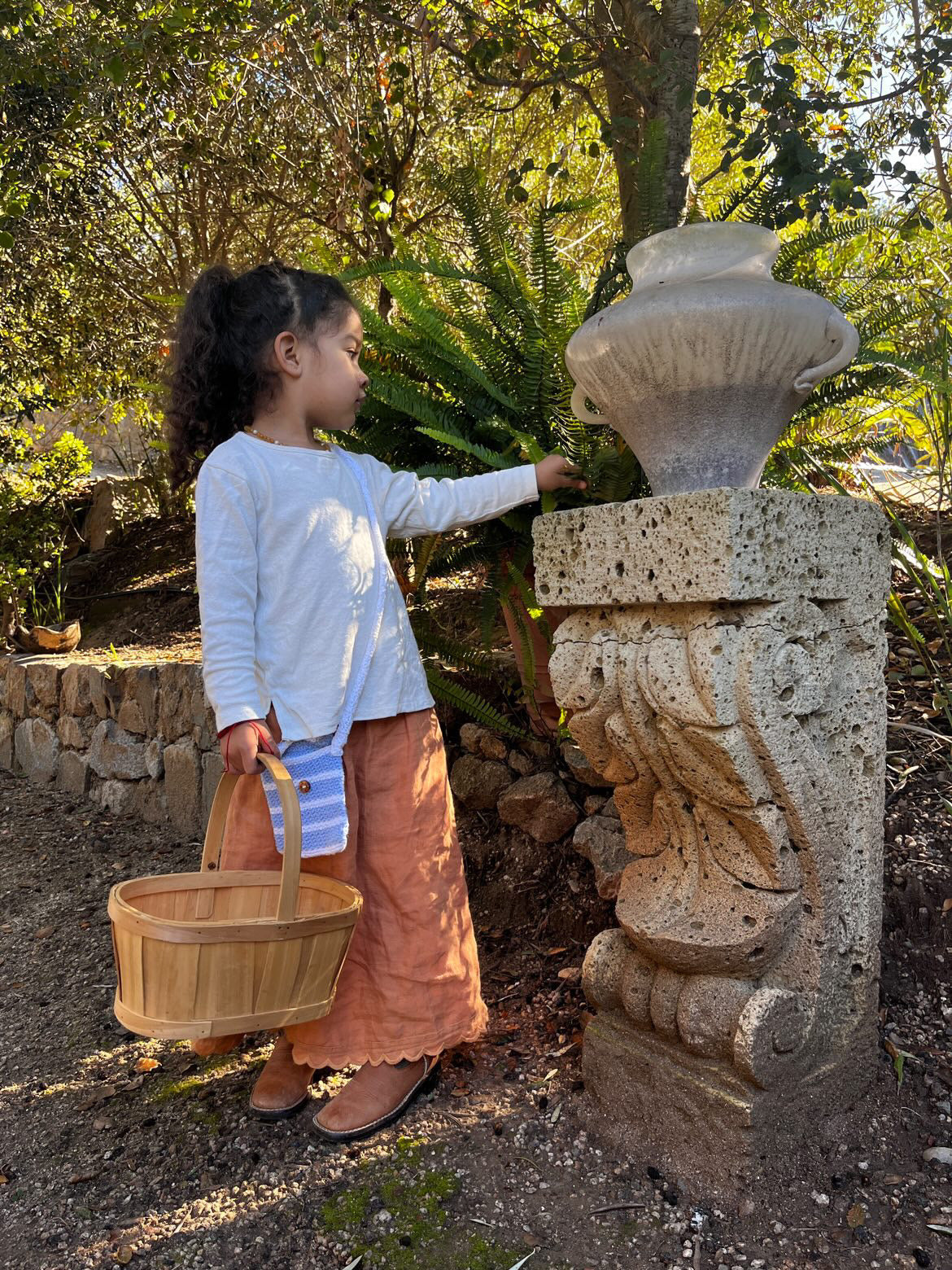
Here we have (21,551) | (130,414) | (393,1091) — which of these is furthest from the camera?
(130,414)

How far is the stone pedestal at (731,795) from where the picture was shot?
1613 mm

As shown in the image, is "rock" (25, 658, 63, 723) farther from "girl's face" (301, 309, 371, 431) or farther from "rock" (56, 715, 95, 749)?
"girl's face" (301, 309, 371, 431)

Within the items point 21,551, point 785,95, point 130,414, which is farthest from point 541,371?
point 130,414

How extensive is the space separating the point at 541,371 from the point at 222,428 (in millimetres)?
764

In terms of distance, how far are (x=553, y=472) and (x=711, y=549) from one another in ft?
1.98

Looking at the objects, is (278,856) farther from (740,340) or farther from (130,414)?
(130,414)

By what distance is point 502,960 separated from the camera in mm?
2578

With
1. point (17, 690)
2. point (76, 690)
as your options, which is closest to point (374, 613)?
point (76, 690)

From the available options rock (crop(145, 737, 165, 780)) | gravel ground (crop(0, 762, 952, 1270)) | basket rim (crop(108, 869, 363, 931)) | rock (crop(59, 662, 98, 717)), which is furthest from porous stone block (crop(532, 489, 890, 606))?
rock (crop(59, 662, 98, 717))

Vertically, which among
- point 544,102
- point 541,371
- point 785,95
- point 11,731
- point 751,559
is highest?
point 544,102

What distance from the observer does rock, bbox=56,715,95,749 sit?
4641 millimetres

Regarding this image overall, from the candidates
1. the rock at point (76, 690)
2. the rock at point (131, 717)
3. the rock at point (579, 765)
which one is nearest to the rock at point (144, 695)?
the rock at point (131, 717)

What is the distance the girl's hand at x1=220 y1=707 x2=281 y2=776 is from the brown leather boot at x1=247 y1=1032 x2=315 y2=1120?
72 centimetres

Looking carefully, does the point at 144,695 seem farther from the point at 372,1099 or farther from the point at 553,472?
the point at 553,472
